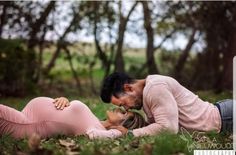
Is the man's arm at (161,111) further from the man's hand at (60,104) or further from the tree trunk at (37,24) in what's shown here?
the tree trunk at (37,24)

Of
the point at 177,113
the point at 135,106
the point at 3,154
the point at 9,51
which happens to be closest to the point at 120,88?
the point at 135,106

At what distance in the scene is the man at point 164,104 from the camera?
14.3 feet

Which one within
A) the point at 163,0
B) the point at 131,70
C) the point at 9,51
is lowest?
the point at 131,70

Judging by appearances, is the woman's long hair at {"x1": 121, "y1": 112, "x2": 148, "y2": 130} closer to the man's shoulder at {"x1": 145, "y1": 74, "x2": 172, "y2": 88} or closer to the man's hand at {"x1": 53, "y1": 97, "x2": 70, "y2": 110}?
the man's shoulder at {"x1": 145, "y1": 74, "x2": 172, "y2": 88}

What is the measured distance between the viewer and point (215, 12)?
11195 millimetres

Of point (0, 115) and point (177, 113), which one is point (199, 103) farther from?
point (0, 115)

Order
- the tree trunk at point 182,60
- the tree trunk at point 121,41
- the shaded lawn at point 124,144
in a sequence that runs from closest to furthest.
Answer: the shaded lawn at point 124,144 → the tree trunk at point 121,41 → the tree trunk at point 182,60

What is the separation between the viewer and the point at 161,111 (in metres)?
4.34

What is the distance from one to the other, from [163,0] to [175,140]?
687 cm

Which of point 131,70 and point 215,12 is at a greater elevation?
point 215,12

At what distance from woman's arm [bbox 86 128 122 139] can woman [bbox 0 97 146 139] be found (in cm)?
5

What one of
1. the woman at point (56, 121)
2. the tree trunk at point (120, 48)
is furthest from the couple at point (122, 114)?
the tree trunk at point (120, 48)

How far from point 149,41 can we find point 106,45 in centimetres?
86

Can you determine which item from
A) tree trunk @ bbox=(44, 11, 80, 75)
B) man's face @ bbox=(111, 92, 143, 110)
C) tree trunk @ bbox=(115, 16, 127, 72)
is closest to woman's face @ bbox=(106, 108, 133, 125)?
man's face @ bbox=(111, 92, 143, 110)
